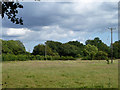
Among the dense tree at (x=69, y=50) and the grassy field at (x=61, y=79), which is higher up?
the dense tree at (x=69, y=50)

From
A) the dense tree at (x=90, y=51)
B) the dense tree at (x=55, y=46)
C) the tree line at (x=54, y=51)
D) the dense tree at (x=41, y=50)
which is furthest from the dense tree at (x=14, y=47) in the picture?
the dense tree at (x=90, y=51)

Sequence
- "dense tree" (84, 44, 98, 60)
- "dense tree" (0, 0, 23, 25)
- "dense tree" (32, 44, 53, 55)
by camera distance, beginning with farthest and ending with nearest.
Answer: "dense tree" (32, 44, 53, 55), "dense tree" (84, 44, 98, 60), "dense tree" (0, 0, 23, 25)

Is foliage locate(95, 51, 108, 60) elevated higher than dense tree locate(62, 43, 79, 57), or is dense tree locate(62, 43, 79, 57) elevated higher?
dense tree locate(62, 43, 79, 57)

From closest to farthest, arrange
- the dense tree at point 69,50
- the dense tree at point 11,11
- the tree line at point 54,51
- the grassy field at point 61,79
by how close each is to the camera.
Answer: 1. the dense tree at point 11,11
2. the grassy field at point 61,79
3. the tree line at point 54,51
4. the dense tree at point 69,50

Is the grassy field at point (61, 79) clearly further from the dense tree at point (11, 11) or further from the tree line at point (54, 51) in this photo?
the tree line at point (54, 51)

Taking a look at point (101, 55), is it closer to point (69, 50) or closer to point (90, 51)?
point (90, 51)

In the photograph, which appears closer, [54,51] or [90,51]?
[90,51]

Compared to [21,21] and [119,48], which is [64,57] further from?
[21,21]

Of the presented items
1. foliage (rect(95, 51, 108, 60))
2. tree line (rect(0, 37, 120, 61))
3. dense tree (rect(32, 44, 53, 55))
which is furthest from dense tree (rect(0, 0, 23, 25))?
dense tree (rect(32, 44, 53, 55))

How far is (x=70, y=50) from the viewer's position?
51844mm

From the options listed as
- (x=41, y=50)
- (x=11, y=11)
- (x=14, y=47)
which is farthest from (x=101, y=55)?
(x=11, y=11)

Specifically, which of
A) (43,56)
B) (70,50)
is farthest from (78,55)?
(43,56)

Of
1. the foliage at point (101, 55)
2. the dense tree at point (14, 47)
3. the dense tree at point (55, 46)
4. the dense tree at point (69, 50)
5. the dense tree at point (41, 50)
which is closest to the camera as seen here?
the foliage at point (101, 55)

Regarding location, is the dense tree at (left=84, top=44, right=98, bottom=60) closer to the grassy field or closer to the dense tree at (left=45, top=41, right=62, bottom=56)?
the dense tree at (left=45, top=41, right=62, bottom=56)
